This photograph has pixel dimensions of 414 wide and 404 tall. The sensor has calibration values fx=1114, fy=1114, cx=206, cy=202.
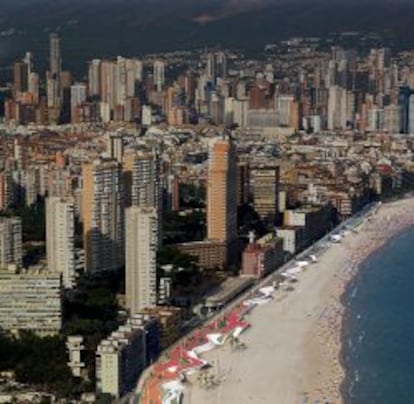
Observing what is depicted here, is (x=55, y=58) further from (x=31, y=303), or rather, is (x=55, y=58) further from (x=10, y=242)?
(x=31, y=303)

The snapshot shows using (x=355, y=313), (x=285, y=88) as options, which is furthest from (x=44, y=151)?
(x=355, y=313)

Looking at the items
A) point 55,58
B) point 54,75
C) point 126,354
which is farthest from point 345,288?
point 54,75

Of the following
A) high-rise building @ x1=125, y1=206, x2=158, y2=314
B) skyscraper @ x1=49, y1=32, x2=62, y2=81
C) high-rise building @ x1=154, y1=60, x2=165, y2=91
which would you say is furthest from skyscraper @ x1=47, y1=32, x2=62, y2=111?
high-rise building @ x1=125, y1=206, x2=158, y2=314

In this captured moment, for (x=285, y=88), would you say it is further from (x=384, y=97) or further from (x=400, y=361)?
(x=400, y=361)

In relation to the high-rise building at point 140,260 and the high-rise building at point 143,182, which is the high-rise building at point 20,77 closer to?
the high-rise building at point 143,182

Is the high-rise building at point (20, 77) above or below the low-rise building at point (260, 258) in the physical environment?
above

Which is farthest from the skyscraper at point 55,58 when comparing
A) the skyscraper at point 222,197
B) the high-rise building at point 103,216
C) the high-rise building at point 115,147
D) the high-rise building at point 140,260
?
the high-rise building at point 140,260
